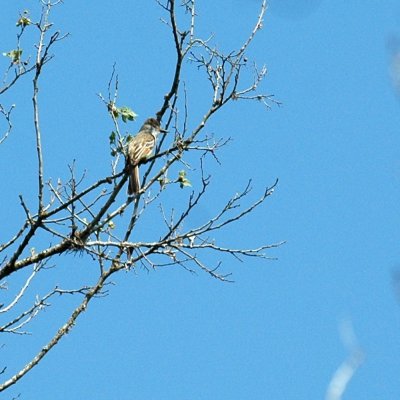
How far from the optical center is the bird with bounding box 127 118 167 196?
901 centimetres

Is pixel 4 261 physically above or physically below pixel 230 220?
below

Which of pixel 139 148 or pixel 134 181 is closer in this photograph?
pixel 134 181

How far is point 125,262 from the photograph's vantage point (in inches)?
329

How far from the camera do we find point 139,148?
403 inches

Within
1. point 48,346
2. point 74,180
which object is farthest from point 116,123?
point 48,346

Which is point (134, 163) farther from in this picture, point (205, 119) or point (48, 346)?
point (48, 346)

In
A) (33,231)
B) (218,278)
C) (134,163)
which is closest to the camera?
(33,231)

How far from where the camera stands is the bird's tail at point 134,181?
8.73 meters

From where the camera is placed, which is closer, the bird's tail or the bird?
the bird's tail

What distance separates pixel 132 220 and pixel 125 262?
0.54 m

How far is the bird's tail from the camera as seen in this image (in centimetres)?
873

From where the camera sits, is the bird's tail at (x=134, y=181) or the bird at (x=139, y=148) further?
the bird at (x=139, y=148)

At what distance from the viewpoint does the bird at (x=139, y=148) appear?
9.01m

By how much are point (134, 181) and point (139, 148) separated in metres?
1.16
